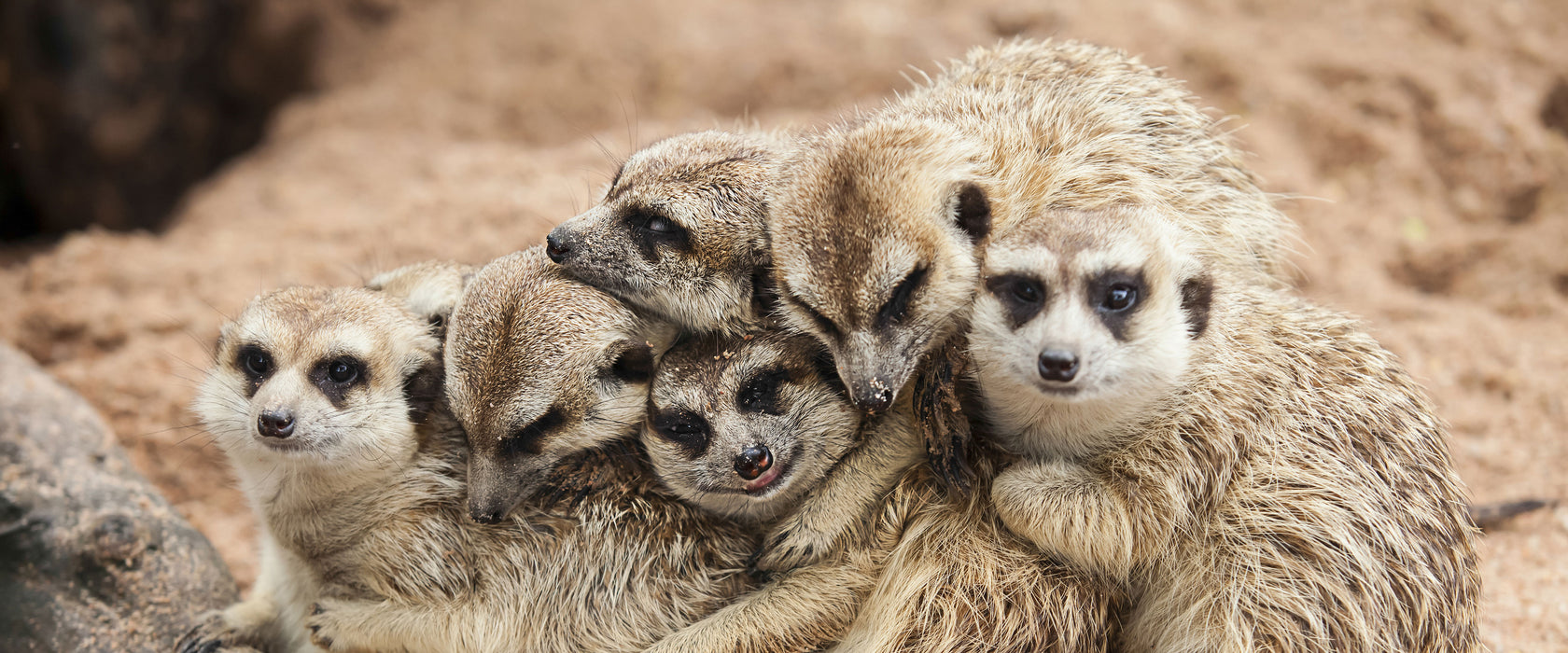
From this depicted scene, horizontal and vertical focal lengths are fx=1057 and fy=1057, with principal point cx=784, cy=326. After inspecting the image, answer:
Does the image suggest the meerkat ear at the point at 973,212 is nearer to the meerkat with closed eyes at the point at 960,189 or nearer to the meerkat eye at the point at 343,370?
the meerkat with closed eyes at the point at 960,189

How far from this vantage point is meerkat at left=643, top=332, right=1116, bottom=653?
320cm

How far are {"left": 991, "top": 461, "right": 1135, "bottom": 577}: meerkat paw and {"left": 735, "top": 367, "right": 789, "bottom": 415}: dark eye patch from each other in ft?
2.36

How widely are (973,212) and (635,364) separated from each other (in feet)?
3.75

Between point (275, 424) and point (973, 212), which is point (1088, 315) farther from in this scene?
point (275, 424)

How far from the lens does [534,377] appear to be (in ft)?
10.4

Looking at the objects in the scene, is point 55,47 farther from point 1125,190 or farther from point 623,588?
point 1125,190

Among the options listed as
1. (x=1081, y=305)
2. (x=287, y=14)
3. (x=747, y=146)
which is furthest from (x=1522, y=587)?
(x=287, y=14)

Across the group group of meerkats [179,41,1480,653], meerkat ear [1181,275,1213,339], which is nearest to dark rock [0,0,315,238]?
group of meerkats [179,41,1480,653]

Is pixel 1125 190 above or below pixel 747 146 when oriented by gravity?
below

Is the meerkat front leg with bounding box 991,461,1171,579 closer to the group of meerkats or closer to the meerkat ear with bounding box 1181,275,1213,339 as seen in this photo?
the group of meerkats

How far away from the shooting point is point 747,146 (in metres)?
3.67

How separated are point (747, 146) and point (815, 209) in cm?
73

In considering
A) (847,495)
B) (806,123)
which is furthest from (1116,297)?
(806,123)

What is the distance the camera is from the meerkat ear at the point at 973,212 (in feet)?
10.2
